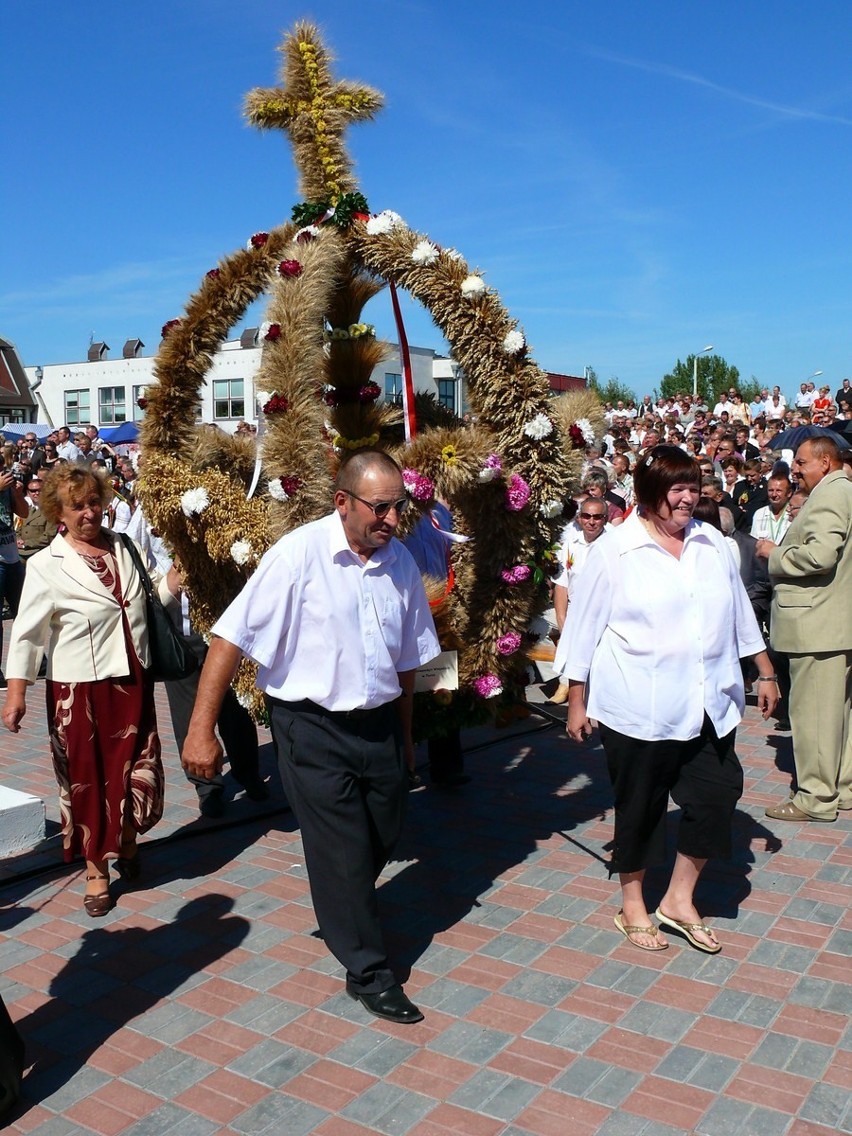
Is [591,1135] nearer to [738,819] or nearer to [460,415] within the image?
[738,819]

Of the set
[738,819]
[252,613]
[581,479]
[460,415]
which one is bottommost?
[738,819]

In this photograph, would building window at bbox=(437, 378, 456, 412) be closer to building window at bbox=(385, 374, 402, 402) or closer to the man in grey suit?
building window at bbox=(385, 374, 402, 402)

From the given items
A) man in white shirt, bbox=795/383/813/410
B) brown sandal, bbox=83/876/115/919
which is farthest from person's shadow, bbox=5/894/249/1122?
man in white shirt, bbox=795/383/813/410

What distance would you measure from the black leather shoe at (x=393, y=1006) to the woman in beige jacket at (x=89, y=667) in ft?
5.00

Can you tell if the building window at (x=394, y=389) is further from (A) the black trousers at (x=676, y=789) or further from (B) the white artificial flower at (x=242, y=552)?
(A) the black trousers at (x=676, y=789)

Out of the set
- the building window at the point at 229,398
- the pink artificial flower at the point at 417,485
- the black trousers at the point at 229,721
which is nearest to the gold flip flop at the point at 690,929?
the pink artificial flower at the point at 417,485

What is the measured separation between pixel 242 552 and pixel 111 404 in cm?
5695

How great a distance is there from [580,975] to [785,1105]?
0.97m

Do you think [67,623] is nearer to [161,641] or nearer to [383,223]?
[161,641]

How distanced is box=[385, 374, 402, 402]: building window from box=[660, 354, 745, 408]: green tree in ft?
196

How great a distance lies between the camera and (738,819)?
18.3ft

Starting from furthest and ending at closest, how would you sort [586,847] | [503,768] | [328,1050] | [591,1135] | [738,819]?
[503,768] < [738,819] < [586,847] < [328,1050] < [591,1135]

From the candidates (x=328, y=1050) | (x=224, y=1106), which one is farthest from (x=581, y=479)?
(x=224, y=1106)

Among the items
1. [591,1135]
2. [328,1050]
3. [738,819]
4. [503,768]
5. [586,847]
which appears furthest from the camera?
[503,768]
